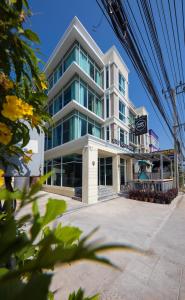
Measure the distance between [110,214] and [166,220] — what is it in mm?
2342

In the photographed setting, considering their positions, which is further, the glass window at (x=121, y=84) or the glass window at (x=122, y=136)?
the glass window at (x=121, y=84)

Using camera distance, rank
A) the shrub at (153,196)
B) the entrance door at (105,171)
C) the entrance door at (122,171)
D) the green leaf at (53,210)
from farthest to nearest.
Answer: the entrance door at (122,171)
the entrance door at (105,171)
the shrub at (153,196)
the green leaf at (53,210)

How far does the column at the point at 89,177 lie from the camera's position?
1116cm

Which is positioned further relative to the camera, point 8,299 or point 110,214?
point 110,214

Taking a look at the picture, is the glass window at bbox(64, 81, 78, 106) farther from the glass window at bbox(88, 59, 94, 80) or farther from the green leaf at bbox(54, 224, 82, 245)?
the green leaf at bbox(54, 224, 82, 245)

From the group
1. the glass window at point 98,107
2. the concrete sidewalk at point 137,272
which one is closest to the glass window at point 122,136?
the glass window at point 98,107

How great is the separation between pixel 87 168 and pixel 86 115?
634 centimetres

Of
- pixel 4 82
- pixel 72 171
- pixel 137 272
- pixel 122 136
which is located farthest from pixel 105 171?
pixel 4 82

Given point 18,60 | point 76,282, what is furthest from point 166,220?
point 18,60

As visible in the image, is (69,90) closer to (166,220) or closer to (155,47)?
(155,47)

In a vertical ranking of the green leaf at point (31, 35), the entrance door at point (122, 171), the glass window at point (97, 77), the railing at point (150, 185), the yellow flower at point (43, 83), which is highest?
the glass window at point (97, 77)

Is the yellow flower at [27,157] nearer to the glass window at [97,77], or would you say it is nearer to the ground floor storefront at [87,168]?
the ground floor storefront at [87,168]

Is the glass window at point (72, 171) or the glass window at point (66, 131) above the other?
the glass window at point (66, 131)

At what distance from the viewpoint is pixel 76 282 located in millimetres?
3311
